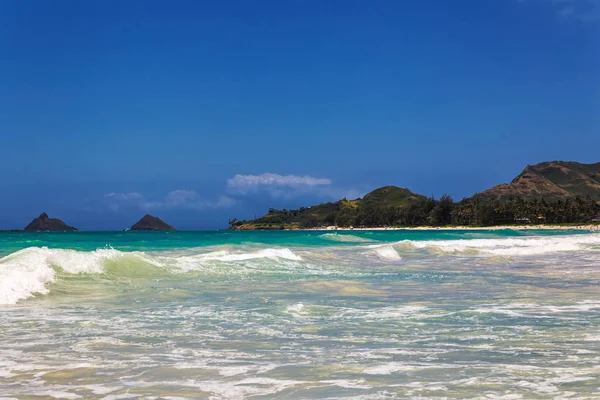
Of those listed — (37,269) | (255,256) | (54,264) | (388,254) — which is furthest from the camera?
(388,254)

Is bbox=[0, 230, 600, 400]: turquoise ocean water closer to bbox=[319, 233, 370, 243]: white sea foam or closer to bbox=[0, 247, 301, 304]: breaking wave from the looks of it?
bbox=[0, 247, 301, 304]: breaking wave

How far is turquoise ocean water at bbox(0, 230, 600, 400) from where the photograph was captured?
253 inches

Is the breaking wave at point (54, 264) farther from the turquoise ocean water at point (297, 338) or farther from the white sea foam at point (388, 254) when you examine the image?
the white sea foam at point (388, 254)

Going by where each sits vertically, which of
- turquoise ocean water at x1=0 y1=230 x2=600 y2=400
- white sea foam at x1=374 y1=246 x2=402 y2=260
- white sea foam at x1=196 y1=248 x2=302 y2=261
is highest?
white sea foam at x1=196 y1=248 x2=302 y2=261

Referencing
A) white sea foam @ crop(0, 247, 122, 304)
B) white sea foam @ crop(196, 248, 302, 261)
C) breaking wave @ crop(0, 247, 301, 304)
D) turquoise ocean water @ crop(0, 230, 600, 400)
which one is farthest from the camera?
white sea foam @ crop(196, 248, 302, 261)

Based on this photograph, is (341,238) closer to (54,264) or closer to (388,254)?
(388,254)

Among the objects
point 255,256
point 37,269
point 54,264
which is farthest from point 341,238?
point 37,269

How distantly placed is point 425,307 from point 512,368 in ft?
17.7

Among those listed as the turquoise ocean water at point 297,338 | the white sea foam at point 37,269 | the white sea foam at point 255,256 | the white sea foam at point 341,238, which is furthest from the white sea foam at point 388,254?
the white sea foam at point 341,238

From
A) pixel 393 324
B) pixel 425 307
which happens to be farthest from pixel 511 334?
pixel 425 307

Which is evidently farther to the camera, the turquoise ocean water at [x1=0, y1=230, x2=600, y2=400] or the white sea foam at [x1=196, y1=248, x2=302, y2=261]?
the white sea foam at [x1=196, y1=248, x2=302, y2=261]

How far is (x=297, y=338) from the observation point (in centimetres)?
927

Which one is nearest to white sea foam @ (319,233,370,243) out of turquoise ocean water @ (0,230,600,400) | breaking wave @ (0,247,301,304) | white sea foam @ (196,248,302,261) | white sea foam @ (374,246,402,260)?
white sea foam @ (374,246,402,260)

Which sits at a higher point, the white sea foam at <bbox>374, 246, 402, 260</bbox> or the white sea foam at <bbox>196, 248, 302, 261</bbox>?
the white sea foam at <bbox>196, 248, 302, 261</bbox>
